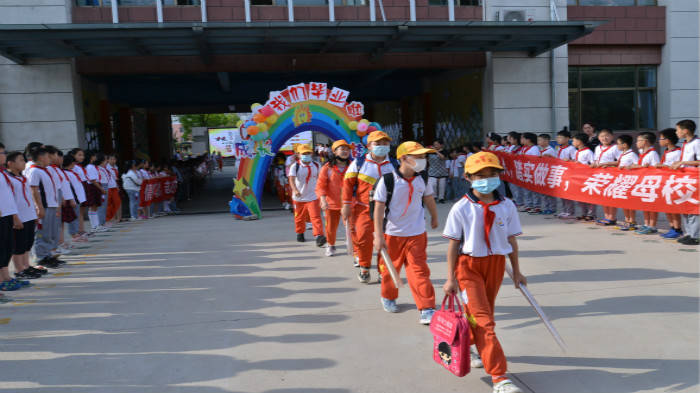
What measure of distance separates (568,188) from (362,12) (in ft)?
26.6

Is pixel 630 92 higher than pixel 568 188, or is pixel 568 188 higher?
pixel 630 92

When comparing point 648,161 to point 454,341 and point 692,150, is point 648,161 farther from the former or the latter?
point 454,341

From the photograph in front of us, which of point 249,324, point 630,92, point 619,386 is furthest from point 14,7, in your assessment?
point 630,92

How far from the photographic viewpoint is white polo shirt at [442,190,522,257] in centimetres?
410

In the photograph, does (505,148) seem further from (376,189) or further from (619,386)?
(619,386)

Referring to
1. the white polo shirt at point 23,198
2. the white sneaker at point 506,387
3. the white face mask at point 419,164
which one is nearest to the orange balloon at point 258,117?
the white polo shirt at point 23,198

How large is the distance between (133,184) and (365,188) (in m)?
9.65

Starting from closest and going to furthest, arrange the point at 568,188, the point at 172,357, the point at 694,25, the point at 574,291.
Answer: the point at 172,357 < the point at 574,291 < the point at 568,188 < the point at 694,25

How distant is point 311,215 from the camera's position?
32.6 feet

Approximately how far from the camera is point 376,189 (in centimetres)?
554

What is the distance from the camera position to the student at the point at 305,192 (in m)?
9.90

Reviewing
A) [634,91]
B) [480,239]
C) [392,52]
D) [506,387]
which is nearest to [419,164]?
[480,239]

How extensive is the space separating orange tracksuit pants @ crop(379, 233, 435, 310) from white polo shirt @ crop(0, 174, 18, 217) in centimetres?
475

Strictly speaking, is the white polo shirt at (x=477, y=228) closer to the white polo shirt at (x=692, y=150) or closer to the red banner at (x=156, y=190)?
the white polo shirt at (x=692, y=150)
